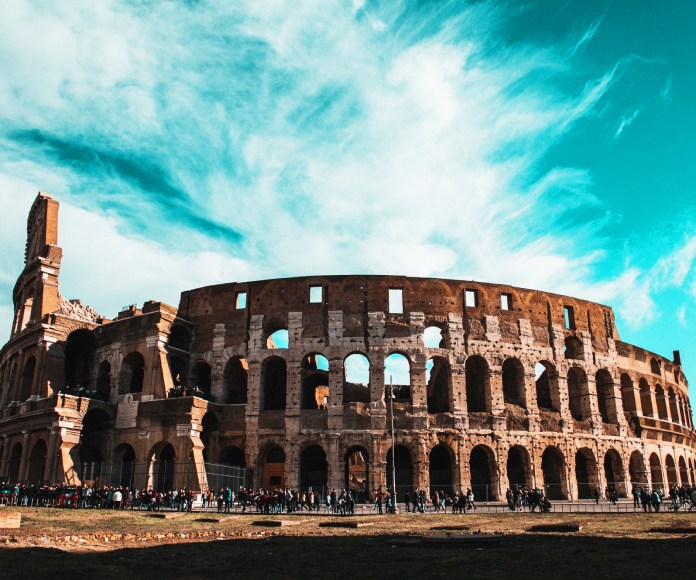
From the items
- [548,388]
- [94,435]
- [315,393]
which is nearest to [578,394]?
[548,388]

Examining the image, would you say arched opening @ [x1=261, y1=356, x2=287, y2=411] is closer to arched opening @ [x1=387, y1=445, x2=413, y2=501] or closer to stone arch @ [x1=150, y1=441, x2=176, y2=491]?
stone arch @ [x1=150, y1=441, x2=176, y2=491]

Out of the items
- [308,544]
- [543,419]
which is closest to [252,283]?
[543,419]

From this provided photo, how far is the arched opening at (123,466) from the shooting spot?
33.1 metres

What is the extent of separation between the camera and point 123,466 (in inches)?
1330

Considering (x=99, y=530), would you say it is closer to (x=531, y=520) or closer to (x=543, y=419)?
(x=531, y=520)

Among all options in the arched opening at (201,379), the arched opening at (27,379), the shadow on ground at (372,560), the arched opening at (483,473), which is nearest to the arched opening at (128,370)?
the arched opening at (201,379)

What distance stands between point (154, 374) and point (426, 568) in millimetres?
25497

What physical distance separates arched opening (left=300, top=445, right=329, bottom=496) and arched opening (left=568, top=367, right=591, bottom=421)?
15072 millimetres

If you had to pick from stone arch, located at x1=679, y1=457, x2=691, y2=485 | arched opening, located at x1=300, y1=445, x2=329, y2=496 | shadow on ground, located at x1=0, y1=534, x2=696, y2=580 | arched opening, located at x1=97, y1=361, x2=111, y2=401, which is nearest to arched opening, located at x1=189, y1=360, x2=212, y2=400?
arched opening, located at x1=97, y1=361, x2=111, y2=401

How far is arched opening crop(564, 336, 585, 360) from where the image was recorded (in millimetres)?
37969

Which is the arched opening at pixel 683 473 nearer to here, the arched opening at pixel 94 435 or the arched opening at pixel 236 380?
the arched opening at pixel 236 380

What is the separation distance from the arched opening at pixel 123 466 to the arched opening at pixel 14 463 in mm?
5843

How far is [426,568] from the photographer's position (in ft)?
35.5

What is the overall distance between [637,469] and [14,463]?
3594cm
